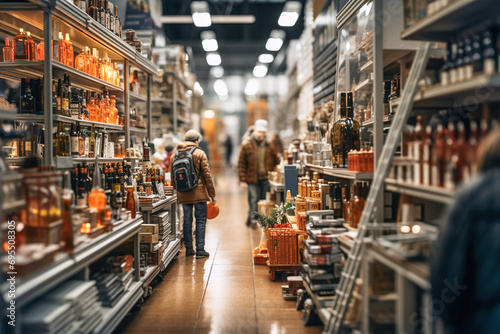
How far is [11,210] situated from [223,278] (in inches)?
114

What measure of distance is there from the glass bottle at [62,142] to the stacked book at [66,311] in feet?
5.73

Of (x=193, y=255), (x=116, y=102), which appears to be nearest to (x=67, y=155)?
(x=116, y=102)

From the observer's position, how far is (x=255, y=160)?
7.99 metres

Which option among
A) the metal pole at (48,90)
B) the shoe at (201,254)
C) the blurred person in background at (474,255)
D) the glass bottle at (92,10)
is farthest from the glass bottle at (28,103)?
the blurred person in background at (474,255)

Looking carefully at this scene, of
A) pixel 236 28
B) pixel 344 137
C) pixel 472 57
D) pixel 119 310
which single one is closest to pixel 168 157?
pixel 344 137

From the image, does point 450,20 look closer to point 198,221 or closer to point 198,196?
point 198,196

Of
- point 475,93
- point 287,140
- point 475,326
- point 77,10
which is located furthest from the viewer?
point 287,140

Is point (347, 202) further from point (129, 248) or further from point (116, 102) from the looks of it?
point (116, 102)

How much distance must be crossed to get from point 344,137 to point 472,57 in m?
1.77

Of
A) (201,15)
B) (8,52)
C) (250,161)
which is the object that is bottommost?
(250,161)

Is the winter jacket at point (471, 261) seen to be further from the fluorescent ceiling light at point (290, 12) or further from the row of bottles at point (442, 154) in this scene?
the fluorescent ceiling light at point (290, 12)

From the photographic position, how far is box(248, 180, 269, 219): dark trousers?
8.16 m

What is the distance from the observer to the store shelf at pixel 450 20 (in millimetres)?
2119

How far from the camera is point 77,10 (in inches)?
160
